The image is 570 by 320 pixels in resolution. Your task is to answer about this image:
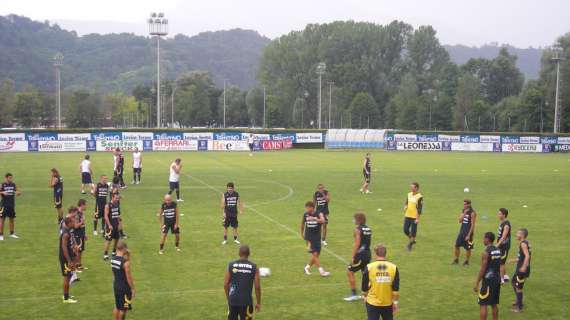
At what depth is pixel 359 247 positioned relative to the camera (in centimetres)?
1320

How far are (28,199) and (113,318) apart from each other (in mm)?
17855

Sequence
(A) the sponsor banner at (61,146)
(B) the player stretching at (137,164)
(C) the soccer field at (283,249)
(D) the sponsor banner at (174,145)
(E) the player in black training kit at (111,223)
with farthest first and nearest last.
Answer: (D) the sponsor banner at (174,145), (A) the sponsor banner at (61,146), (B) the player stretching at (137,164), (E) the player in black training kit at (111,223), (C) the soccer field at (283,249)

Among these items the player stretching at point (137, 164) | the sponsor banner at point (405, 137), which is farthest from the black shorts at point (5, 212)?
the sponsor banner at point (405, 137)

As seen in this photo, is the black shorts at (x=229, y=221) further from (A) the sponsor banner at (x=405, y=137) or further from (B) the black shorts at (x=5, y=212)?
(A) the sponsor banner at (x=405, y=137)

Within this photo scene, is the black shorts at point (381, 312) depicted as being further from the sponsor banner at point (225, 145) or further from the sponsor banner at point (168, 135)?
the sponsor banner at point (168, 135)

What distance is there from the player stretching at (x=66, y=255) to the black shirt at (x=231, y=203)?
19.5ft

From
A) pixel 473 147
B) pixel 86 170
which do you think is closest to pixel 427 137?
pixel 473 147

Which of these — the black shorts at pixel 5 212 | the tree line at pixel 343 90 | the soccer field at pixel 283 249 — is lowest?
the soccer field at pixel 283 249

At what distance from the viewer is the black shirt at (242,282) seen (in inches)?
385

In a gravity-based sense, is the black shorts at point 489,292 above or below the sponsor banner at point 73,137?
below

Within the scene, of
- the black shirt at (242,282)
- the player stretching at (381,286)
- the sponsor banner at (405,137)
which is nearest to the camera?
the player stretching at (381,286)

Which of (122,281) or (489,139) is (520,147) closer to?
(489,139)

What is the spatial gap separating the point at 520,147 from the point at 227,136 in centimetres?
3428

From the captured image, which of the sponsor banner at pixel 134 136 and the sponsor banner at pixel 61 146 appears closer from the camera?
the sponsor banner at pixel 61 146
